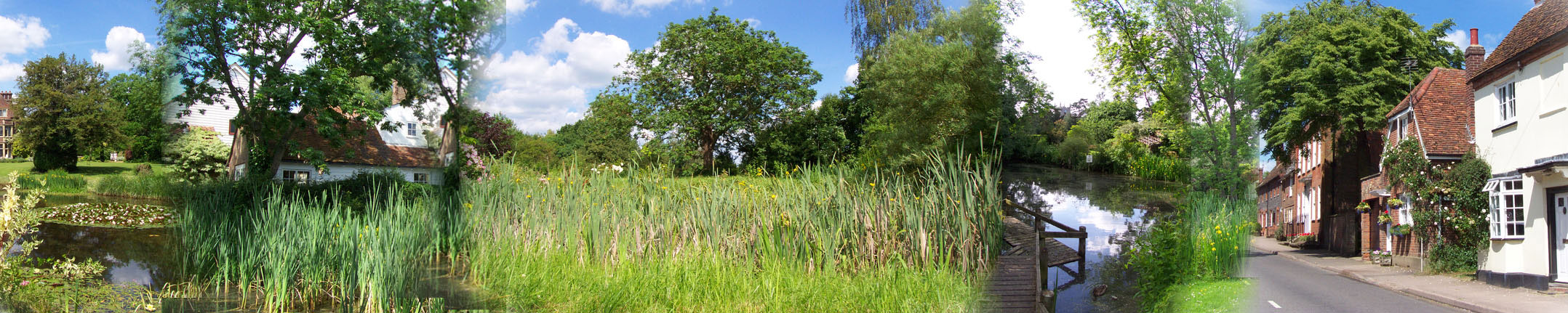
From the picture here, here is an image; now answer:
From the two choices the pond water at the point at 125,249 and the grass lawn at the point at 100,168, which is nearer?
the grass lawn at the point at 100,168

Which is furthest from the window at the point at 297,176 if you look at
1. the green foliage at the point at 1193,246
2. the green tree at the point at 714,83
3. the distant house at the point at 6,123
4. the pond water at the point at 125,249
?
the green foliage at the point at 1193,246

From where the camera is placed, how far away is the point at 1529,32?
7.20 ft

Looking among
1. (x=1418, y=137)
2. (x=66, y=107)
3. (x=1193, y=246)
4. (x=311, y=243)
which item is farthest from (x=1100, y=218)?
(x=66, y=107)

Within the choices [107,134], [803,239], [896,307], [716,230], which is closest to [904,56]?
[896,307]

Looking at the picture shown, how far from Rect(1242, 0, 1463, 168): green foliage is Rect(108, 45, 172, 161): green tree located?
4.42 m

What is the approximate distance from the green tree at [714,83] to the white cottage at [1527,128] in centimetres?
208

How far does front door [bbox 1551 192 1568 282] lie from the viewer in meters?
2.31

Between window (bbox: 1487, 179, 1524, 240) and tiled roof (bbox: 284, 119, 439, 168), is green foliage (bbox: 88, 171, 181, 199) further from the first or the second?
window (bbox: 1487, 179, 1524, 240)

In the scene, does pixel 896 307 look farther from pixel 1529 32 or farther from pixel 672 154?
pixel 1529 32

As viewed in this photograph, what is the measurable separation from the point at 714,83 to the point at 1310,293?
→ 1.91 m

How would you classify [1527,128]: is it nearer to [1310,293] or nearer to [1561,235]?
[1561,235]

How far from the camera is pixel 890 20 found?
8.99 feet

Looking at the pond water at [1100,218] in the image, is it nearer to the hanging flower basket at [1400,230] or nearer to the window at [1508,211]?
the hanging flower basket at [1400,230]

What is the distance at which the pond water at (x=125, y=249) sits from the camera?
3650 mm
